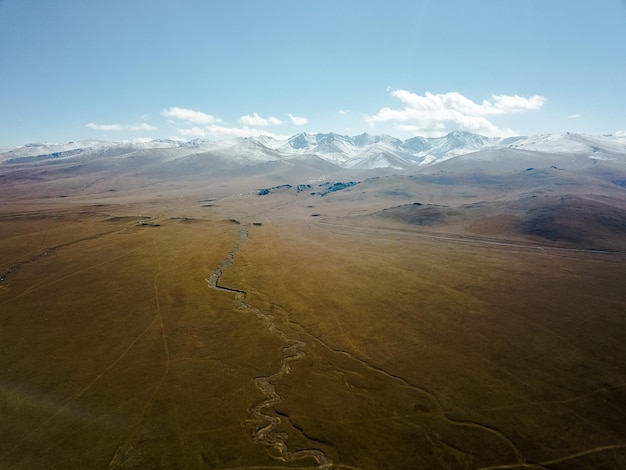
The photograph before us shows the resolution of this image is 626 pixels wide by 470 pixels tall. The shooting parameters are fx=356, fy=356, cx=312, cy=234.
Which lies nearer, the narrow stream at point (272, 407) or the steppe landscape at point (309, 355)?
the narrow stream at point (272, 407)

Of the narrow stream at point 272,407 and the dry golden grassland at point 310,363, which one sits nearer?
the narrow stream at point 272,407

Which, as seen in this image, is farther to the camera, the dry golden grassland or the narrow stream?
the dry golden grassland

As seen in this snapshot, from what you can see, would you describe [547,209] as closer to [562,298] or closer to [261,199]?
[562,298]

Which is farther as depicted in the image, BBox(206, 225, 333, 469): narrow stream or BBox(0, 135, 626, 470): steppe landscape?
BBox(0, 135, 626, 470): steppe landscape

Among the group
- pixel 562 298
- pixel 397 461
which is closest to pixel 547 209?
pixel 562 298
